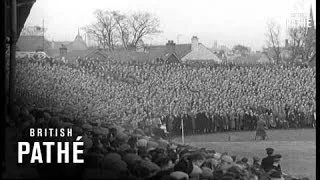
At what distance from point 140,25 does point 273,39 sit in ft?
2.47

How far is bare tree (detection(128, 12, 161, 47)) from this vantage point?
386 centimetres

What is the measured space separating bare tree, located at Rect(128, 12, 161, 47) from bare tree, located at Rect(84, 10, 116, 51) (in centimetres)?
10

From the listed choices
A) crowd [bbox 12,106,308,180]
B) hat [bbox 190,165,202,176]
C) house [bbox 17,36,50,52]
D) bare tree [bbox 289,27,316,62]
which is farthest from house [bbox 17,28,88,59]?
bare tree [bbox 289,27,316,62]

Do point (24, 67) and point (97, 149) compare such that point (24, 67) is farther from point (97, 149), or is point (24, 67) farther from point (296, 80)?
point (296, 80)

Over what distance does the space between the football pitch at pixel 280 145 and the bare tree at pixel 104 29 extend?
26.7 inches

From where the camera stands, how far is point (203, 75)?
3918mm

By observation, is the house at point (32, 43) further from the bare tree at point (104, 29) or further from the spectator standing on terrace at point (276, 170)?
the spectator standing on terrace at point (276, 170)

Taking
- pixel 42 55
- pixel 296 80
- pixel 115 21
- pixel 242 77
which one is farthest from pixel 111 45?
pixel 296 80

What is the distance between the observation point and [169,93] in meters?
3.89

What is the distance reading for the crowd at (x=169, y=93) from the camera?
3846 millimetres

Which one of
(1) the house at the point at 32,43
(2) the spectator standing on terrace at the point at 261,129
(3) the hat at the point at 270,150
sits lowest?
(3) the hat at the point at 270,150

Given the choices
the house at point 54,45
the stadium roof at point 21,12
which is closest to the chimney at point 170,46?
the house at point 54,45

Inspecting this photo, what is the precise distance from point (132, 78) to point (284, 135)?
0.90m

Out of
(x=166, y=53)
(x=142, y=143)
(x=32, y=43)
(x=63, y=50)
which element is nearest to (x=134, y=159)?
(x=142, y=143)
